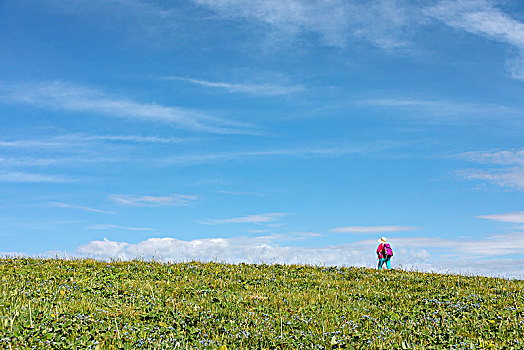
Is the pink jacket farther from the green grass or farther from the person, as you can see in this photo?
the green grass

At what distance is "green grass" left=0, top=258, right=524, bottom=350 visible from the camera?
32.8ft

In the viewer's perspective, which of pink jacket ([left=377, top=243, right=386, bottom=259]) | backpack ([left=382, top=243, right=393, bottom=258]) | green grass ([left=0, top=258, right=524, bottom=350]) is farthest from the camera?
pink jacket ([left=377, top=243, right=386, bottom=259])

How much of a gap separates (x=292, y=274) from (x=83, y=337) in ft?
40.3

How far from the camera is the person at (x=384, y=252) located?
27.3 m

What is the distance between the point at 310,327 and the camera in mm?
11438

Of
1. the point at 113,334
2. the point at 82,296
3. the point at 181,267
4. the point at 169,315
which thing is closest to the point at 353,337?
the point at 169,315

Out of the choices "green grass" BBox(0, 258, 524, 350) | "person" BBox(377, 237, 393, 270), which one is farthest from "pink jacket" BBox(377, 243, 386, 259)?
"green grass" BBox(0, 258, 524, 350)

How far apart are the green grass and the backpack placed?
22.8 feet

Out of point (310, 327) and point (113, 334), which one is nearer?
point (113, 334)

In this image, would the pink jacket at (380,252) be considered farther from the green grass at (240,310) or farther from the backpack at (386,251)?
the green grass at (240,310)

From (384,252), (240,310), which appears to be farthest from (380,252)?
(240,310)

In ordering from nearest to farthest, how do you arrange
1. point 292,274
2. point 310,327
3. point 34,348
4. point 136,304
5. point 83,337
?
point 34,348, point 83,337, point 310,327, point 136,304, point 292,274

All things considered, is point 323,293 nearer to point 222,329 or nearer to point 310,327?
point 310,327

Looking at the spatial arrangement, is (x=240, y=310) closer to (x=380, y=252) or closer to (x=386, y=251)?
(x=386, y=251)
